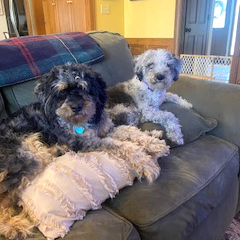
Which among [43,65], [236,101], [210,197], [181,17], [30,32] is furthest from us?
[30,32]

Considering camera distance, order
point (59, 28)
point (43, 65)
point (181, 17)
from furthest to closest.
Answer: point (59, 28)
point (181, 17)
point (43, 65)

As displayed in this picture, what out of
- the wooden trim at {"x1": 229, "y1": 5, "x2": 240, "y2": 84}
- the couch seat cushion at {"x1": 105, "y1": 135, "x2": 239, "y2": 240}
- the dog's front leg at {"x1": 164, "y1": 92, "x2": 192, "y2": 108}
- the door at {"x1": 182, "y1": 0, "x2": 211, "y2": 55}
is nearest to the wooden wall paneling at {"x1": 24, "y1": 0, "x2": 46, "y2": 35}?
the door at {"x1": 182, "y1": 0, "x2": 211, "y2": 55}

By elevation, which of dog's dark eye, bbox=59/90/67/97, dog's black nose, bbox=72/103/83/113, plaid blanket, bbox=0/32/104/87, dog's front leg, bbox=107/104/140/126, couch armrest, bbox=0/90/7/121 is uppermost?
plaid blanket, bbox=0/32/104/87

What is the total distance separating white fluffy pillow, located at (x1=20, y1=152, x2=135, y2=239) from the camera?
36.1 inches

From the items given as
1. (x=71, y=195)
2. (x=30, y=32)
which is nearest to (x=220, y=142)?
(x=71, y=195)

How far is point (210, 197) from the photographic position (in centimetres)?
125

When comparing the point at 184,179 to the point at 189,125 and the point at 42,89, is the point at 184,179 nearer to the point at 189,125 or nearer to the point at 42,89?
the point at 189,125

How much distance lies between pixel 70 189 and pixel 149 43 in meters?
4.09

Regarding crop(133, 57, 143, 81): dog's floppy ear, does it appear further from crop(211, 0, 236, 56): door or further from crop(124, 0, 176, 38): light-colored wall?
crop(211, 0, 236, 56): door

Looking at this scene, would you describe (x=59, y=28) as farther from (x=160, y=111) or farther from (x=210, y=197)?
(x=210, y=197)

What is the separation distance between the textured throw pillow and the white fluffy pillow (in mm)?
496

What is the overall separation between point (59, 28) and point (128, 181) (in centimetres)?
463

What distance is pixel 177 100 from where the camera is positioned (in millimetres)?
1923

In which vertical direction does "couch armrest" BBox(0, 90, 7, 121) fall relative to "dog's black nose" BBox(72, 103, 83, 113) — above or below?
below
